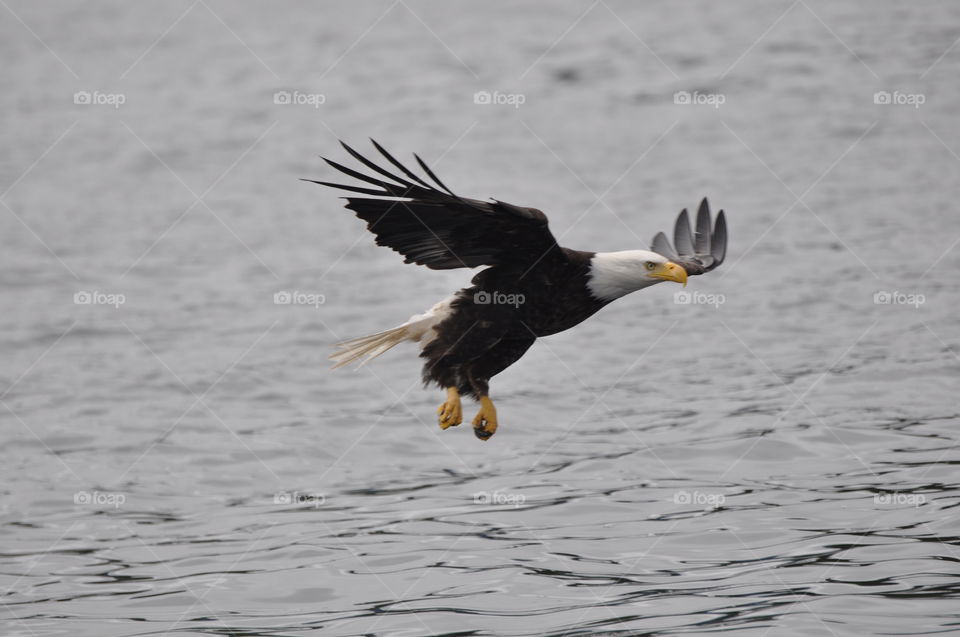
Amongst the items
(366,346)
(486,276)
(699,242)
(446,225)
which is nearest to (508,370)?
(699,242)

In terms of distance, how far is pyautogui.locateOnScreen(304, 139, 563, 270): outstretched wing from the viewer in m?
8.05

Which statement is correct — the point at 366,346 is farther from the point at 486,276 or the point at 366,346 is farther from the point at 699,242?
the point at 699,242

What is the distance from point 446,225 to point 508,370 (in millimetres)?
5818

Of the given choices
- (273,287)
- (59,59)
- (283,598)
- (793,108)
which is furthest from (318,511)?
(59,59)

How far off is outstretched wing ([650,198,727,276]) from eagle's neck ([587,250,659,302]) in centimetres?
148

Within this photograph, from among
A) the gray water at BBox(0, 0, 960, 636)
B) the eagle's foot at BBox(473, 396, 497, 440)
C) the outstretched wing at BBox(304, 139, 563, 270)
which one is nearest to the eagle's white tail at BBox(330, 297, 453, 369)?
the outstretched wing at BBox(304, 139, 563, 270)

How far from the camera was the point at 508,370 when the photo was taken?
1405cm

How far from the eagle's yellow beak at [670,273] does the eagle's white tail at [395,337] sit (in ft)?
3.93

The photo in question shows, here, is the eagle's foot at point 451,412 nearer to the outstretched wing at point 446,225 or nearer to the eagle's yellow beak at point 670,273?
the outstretched wing at point 446,225

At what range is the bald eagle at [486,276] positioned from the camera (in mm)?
8234

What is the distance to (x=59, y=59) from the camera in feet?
83.8

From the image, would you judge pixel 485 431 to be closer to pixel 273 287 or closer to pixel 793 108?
pixel 273 287

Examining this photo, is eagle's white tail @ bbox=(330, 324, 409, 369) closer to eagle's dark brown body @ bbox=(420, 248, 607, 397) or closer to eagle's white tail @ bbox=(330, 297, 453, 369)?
eagle's white tail @ bbox=(330, 297, 453, 369)

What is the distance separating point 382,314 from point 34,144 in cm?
894
